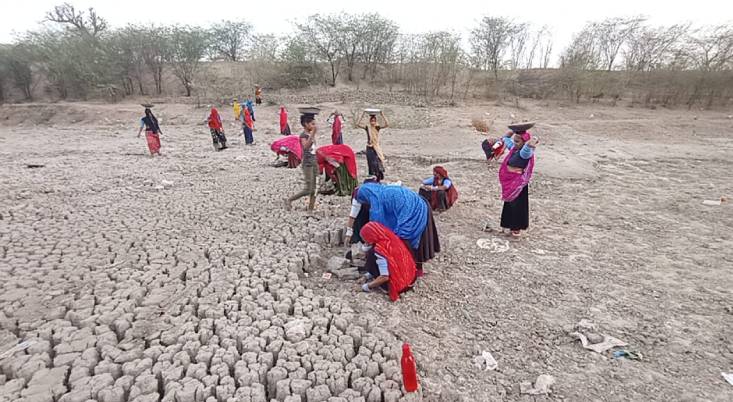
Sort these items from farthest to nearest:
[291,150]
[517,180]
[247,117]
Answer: [247,117] < [291,150] < [517,180]

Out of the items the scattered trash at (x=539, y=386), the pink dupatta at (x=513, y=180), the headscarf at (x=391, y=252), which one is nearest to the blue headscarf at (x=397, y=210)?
the headscarf at (x=391, y=252)

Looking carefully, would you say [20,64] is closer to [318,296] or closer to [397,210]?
[318,296]

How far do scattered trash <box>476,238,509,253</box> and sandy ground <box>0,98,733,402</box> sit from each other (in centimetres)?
3

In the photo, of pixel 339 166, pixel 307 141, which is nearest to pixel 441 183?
pixel 339 166

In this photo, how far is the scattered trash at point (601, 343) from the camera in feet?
9.68

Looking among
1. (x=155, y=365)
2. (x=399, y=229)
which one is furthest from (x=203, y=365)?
(x=399, y=229)

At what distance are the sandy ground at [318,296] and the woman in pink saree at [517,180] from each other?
0.27 m

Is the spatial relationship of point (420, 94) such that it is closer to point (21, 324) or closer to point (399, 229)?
point (399, 229)

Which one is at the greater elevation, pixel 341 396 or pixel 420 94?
pixel 420 94

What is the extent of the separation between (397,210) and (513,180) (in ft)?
6.94

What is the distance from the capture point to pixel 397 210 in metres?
3.51

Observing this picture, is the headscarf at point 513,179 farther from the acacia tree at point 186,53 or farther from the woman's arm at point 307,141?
the acacia tree at point 186,53

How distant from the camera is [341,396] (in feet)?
7.59

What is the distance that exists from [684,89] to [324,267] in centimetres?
2216
